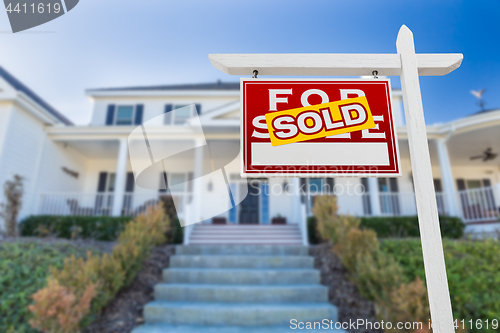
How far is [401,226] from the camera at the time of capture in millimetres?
8867

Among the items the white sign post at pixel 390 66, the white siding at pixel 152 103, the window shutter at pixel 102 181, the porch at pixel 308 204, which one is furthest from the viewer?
the white siding at pixel 152 103

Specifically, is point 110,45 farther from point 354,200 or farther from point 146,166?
point 354,200

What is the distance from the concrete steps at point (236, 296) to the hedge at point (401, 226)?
133 inches

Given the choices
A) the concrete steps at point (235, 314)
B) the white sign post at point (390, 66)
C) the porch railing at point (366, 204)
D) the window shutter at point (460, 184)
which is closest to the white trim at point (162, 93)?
the porch railing at point (366, 204)

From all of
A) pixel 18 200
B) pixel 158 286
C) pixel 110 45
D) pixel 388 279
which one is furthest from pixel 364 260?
pixel 110 45

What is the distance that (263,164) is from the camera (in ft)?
5.18

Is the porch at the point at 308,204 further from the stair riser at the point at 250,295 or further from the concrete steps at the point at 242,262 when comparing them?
the stair riser at the point at 250,295

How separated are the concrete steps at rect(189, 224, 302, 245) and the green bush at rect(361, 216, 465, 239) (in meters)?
2.29

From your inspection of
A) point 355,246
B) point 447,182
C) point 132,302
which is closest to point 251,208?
point 447,182

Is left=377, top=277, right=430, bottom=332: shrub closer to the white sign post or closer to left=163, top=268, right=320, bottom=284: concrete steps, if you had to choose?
left=163, top=268, right=320, bottom=284: concrete steps

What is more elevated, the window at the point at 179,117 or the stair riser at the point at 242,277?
the window at the point at 179,117

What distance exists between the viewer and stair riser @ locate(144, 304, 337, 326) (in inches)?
170

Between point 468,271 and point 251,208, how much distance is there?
814cm

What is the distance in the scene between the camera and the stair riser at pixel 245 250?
6.67 metres
